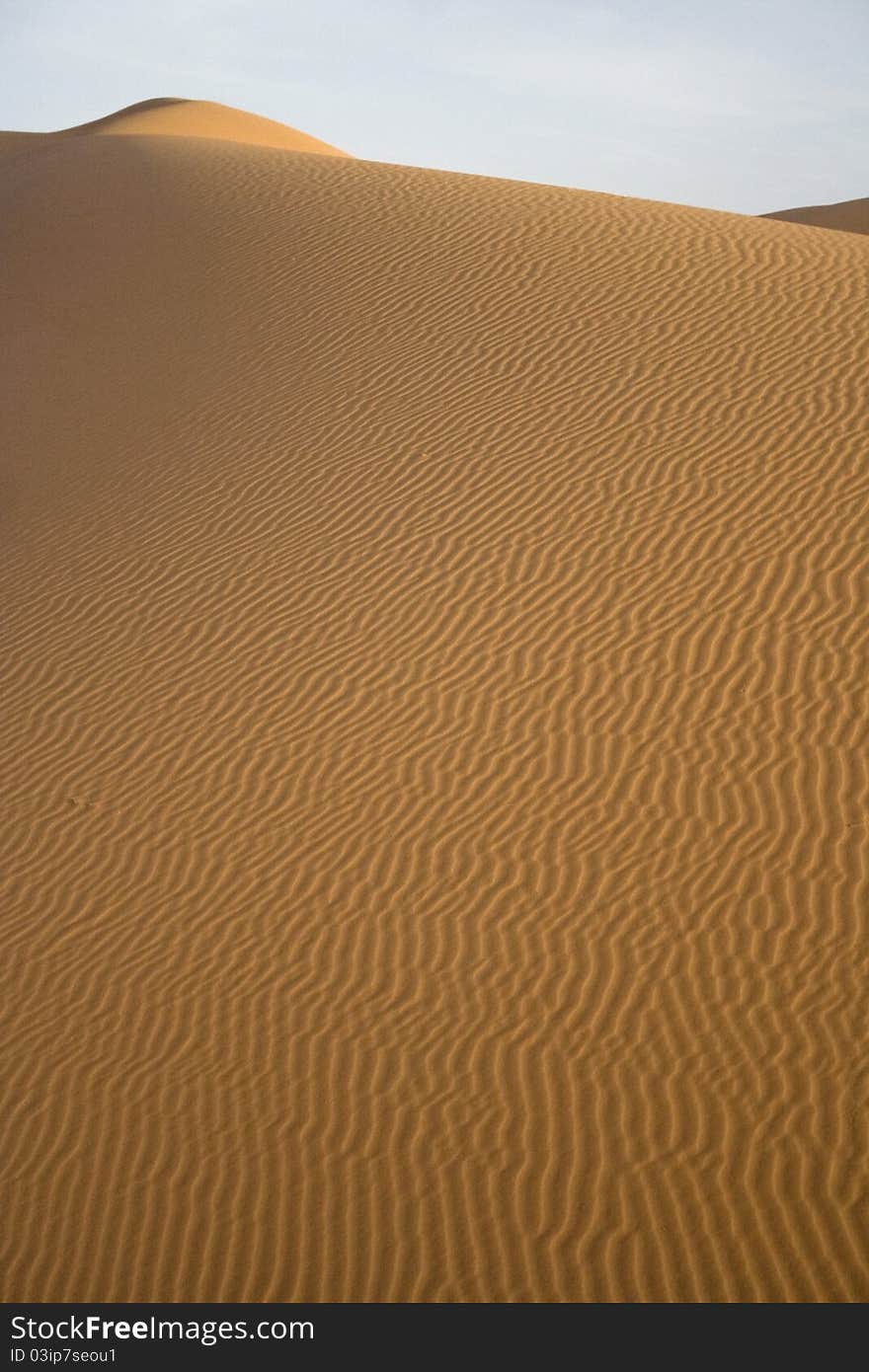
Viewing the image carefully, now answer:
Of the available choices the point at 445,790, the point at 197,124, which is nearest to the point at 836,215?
the point at 197,124

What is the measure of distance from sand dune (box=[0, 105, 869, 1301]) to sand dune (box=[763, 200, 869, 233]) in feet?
71.7

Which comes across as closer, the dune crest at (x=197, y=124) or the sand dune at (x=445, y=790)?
the sand dune at (x=445, y=790)

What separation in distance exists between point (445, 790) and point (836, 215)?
3281cm

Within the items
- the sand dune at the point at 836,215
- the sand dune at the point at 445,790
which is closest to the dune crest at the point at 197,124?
the sand dune at the point at 836,215

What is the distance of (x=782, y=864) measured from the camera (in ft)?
21.0

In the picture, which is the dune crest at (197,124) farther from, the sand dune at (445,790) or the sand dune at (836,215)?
the sand dune at (445,790)

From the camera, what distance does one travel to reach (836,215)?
3456cm

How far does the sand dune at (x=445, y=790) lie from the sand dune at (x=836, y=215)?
2186 centimetres

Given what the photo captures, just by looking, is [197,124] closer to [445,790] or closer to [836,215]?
[836,215]

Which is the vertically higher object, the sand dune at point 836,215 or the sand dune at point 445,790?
the sand dune at point 836,215

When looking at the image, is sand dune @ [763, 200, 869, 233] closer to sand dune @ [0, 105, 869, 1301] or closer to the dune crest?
the dune crest

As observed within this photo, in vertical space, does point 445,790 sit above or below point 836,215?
below

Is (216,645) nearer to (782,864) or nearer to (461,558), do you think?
(461,558)

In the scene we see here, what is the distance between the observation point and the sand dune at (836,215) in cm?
3309
